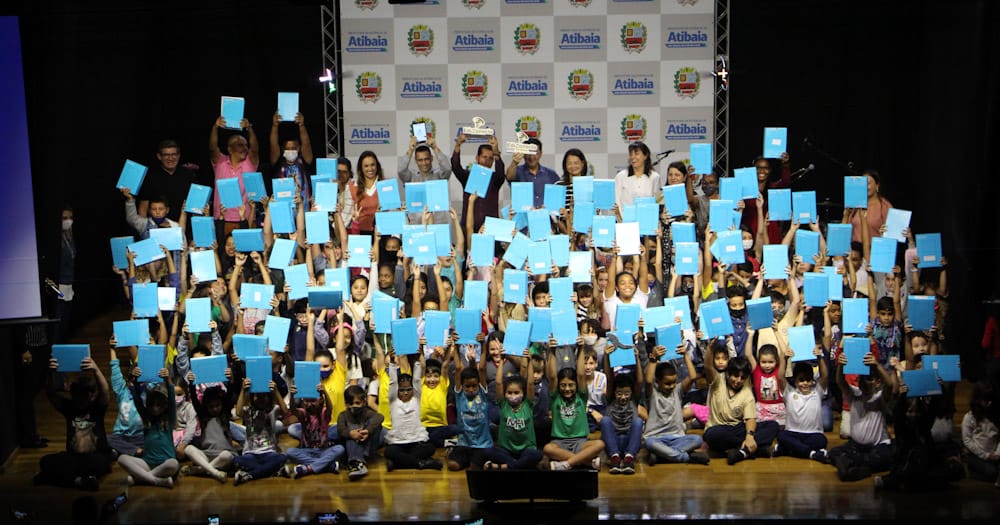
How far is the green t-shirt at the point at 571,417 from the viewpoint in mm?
7625

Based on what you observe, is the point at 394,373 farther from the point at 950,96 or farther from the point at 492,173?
the point at 950,96

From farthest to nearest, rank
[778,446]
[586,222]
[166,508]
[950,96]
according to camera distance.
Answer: [950,96]
[586,222]
[778,446]
[166,508]

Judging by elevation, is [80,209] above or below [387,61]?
below

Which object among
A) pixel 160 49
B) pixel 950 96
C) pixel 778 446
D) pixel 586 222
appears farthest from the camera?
pixel 160 49

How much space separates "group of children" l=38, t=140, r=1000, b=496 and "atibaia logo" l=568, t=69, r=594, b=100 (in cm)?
183

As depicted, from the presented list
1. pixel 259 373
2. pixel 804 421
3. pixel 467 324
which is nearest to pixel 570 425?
pixel 467 324

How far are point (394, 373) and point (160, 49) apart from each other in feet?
13.1

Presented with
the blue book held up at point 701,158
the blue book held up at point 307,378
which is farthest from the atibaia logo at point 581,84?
the blue book held up at point 307,378

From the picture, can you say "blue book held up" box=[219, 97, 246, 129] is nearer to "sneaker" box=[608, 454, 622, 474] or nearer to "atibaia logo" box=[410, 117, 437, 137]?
"atibaia logo" box=[410, 117, 437, 137]

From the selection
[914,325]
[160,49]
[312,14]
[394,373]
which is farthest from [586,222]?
[160,49]

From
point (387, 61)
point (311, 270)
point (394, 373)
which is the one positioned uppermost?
point (387, 61)

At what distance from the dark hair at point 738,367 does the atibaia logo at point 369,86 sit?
386cm

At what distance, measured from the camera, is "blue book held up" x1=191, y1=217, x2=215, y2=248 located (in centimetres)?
845

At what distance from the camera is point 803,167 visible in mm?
9953
